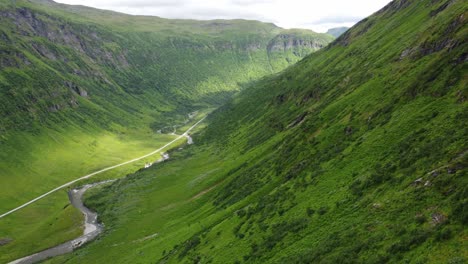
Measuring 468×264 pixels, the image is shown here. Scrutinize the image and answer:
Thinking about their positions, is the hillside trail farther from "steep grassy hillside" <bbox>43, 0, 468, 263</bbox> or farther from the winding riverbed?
"steep grassy hillside" <bbox>43, 0, 468, 263</bbox>

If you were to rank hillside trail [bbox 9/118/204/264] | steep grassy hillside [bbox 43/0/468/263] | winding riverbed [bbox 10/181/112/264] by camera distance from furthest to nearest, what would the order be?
winding riverbed [bbox 10/181/112/264], hillside trail [bbox 9/118/204/264], steep grassy hillside [bbox 43/0/468/263]

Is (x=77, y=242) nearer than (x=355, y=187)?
No

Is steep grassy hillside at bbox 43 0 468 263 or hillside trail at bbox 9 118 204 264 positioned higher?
steep grassy hillside at bbox 43 0 468 263

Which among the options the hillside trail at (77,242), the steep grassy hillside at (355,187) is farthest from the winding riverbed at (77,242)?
the steep grassy hillside at (355,187)

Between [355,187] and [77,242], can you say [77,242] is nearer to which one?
[77,242]

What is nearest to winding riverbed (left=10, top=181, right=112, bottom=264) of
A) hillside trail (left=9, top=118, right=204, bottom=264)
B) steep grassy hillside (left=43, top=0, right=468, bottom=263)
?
hillside trail (left=9, top=118, right=204, bottom=264)

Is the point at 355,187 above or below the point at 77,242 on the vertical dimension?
above

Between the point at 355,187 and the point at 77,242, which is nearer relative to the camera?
the point at 355,187

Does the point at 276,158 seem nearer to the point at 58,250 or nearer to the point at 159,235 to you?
the point at 159,235

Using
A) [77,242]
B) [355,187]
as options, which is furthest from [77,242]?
[355,187]
